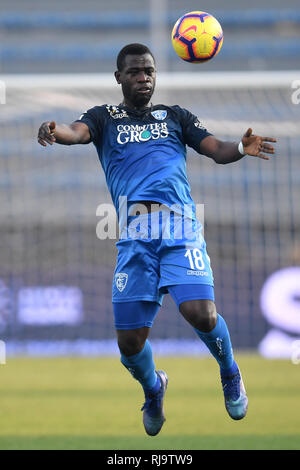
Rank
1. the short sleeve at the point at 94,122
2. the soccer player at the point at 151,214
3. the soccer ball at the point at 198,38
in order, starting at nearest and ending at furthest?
the soccer player at the point at 151,214 → the short sleeve at the point at 94,122 → the soccer ball at the point at 198,38

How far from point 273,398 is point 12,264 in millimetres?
5260

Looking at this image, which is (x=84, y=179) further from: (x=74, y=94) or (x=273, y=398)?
(x=273, y=398)

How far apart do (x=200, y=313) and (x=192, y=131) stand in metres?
1.32

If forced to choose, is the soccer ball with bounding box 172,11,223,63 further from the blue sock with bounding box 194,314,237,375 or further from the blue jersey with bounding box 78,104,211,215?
the blue sock with bounding box 194,314,237,375

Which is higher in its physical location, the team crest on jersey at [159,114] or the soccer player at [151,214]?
the team crest on jersey at [159,114]

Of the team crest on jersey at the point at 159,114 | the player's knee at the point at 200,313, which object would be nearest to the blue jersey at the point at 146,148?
the team crest on jersey at the point at 159,114

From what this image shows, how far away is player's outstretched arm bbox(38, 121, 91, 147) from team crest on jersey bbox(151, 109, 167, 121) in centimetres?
49

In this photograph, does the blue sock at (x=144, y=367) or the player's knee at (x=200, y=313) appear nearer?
the player's knee at (x=200, y=313)

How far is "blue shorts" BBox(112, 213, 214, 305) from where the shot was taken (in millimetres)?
5531

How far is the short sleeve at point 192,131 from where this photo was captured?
231 inches

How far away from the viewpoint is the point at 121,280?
566 centimetres

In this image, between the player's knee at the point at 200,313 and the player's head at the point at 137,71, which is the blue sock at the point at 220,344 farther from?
the player's head at the point at 137,71

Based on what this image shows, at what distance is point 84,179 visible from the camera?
44.2 feet

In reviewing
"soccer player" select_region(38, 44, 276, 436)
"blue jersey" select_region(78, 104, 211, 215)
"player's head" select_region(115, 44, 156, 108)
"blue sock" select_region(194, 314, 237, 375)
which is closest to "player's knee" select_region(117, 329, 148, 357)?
"soccer player" select_region(38, 44, 276, 436)
